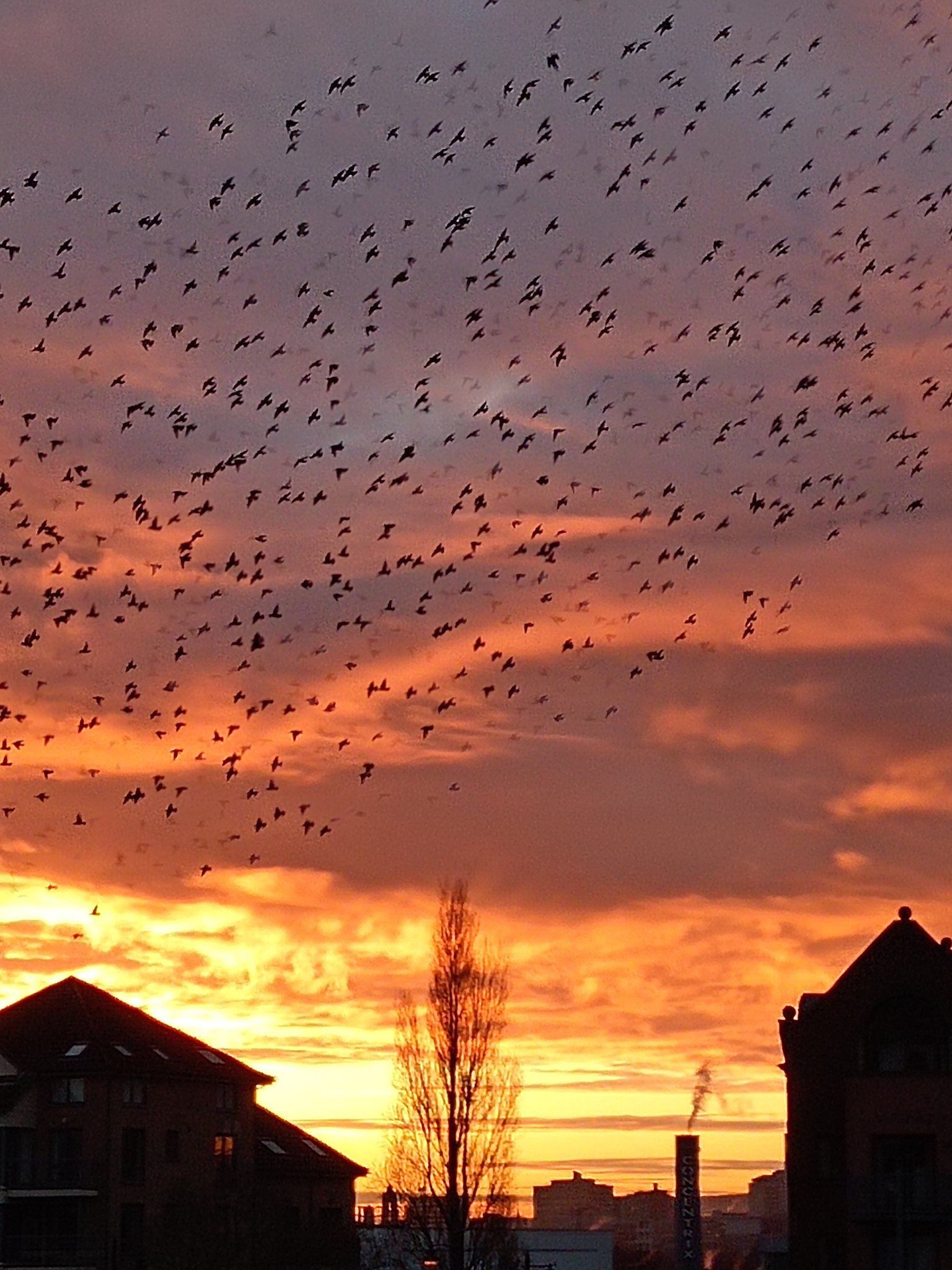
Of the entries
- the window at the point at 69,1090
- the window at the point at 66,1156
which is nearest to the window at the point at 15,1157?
the window at the point at 66,1156

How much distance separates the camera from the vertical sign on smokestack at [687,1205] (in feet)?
431

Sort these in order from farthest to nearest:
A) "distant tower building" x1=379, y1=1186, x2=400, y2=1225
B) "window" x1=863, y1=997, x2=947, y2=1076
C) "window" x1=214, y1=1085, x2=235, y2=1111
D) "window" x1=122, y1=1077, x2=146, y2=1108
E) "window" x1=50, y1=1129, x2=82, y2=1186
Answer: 1. "window" x1=214, y1=1085, x2=235, y2=1111
2. "window" x1=122, y1=1077, x2=146, y2=1108
3. "window" x1=50, y1=1129, x2=82, y2=1186
4. "distant tower building" x1=379, y1=1186, x2=400, y2=1225
5. "window" x1=863, y1=997, x2=947, y2=1076

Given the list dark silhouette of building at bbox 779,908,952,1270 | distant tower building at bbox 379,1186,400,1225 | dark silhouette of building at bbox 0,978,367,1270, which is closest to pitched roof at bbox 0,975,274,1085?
dark silhouette of building at bbox 0,978,367,1270

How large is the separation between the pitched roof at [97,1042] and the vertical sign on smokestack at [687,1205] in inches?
1030

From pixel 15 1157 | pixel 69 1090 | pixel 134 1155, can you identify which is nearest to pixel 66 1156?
pixel 15 1157

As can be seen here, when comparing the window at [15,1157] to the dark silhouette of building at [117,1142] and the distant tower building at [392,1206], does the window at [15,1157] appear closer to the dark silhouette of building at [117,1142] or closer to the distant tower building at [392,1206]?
the dark silhouette of building at [117,1142]

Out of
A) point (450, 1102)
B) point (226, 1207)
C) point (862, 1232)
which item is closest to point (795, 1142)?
point (862, 1232)

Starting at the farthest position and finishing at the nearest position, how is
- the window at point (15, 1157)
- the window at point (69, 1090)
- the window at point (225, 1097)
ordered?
the window at point (225, 1097) → the window at point (69, 1090) → the window at point (15, 1157)

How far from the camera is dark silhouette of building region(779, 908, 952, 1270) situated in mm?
95438

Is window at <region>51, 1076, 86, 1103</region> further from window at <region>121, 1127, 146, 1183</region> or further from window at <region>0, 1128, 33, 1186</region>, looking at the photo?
window at <region>121, 1127, 146, 1183</region>

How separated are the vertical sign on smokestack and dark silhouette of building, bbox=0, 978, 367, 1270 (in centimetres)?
1990

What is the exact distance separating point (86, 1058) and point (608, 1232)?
3163 inches

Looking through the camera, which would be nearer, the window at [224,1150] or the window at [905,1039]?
the window at [905,1039]

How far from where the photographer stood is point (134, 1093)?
125 meters
